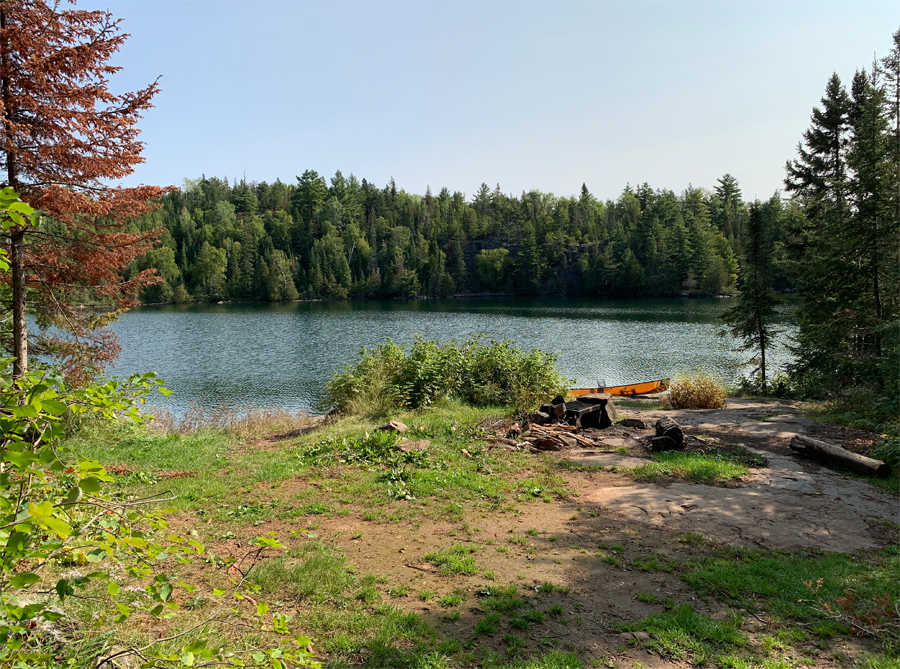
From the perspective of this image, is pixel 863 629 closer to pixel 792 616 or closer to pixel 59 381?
pixel 792 616

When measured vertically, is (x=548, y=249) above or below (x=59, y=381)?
above

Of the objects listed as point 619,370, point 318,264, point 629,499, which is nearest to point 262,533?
point 629,499

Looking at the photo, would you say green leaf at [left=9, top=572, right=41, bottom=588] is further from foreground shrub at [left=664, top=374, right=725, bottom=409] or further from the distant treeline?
the distant treeline

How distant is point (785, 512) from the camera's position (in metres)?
6.77

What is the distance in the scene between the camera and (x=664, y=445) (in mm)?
9414

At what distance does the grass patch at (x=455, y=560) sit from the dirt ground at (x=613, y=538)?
10cm

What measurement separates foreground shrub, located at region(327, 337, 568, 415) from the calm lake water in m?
4.52

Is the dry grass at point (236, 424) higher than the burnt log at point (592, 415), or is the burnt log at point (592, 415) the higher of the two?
the burnt log at point (592, 415)

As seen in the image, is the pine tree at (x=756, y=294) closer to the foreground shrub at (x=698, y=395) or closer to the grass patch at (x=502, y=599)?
the foreground shrub at (x=698, y=395)

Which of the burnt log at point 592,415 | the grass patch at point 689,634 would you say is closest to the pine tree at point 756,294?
the burnt log at point 592,415

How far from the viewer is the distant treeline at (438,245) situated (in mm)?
88688

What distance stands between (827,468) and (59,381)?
35.1 ft

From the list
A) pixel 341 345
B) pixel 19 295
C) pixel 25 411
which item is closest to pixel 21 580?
pixel 25 411

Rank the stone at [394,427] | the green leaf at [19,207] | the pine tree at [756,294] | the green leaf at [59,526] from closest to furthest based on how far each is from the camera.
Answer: the green leaf at [59,526]
the green leaf at [19,207]
the stone at [394,427]
the pine tree at [756,294]
